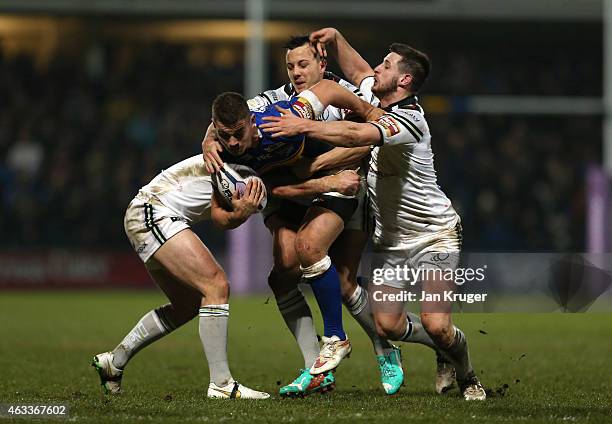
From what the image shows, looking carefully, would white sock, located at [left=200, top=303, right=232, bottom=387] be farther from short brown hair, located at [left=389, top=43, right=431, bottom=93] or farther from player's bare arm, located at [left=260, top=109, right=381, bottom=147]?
short brown hair, located at [left=389, top=43, right=431, bottom=93]

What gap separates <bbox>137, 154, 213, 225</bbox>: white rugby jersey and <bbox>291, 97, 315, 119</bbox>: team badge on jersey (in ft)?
2.75

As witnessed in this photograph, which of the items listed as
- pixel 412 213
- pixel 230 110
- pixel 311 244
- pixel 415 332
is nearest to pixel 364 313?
pixel 415 332

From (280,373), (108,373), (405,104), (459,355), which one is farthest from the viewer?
(280,373)

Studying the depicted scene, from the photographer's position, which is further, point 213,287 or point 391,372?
point 391,372

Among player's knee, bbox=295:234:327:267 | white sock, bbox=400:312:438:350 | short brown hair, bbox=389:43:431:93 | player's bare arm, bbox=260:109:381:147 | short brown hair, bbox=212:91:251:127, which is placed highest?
short brown hair, bbox=389:43:431:93

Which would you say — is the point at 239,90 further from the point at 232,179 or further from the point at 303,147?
the point at 232,179

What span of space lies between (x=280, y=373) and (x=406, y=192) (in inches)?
99.7

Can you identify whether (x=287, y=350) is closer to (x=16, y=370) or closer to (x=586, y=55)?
(x=16, y=370)

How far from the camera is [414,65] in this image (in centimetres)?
824

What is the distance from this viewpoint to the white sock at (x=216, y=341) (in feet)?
25.7

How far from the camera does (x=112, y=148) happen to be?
77.9ft

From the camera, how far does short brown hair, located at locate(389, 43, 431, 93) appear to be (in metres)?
8.23

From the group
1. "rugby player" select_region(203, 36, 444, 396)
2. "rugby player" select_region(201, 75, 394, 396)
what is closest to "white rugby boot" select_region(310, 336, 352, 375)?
"rugby player" select_region(201, 75, 394, 396)

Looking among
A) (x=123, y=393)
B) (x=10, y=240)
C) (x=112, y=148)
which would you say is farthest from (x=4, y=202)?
(x=123, y=393)
